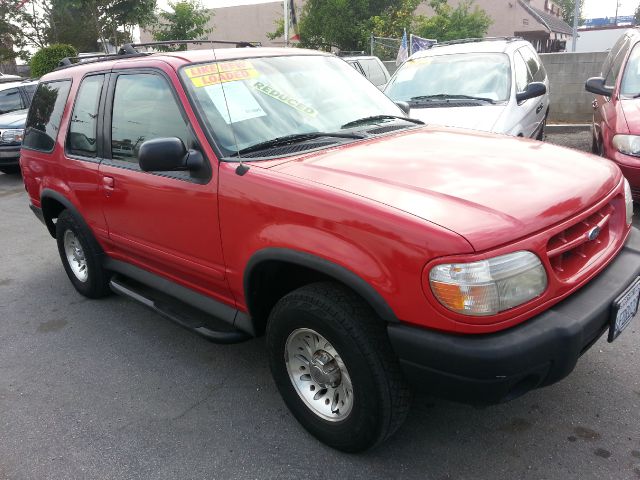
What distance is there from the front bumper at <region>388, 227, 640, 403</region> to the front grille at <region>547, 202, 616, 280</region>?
0.15 meters

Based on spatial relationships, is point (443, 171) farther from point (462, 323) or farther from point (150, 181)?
point (150, 181)

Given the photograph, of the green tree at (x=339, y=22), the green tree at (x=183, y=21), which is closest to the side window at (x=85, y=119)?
the green tree at (x=183, y=21)

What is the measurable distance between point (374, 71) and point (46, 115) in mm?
7943

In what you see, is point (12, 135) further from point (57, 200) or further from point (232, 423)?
point (232, 423)

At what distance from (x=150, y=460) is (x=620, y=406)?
2399mm

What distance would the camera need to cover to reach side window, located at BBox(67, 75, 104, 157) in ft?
12.3

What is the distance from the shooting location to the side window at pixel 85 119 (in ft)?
12.3

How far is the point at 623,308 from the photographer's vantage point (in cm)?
237

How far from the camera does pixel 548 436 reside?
8.69 feet

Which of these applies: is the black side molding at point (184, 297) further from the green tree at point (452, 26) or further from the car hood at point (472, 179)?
the green tree at point (452, 26)

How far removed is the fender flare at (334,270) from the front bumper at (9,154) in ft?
30.3

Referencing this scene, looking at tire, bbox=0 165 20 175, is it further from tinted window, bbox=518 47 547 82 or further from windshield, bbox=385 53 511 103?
→ tinted window, bbox=518 47 547 82

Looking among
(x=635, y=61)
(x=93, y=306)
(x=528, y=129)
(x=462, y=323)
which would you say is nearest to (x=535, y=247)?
(x=462, y=323)

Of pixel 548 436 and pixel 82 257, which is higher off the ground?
pixel 82 257
